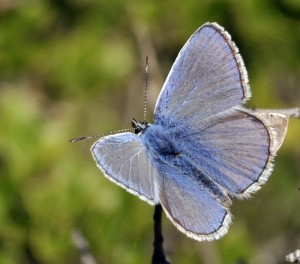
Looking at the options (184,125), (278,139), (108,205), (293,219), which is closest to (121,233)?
(108,205)

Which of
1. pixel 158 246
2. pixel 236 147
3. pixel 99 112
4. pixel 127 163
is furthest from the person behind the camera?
pixel 99 112

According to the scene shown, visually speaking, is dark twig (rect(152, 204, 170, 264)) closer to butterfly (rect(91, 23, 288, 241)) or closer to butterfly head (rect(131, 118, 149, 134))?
butterfly (rect(91, 23, 288, 241))

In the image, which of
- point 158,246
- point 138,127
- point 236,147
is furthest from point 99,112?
point 158,246

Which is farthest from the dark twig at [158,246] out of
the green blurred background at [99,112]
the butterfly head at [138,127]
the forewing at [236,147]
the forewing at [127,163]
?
the green blurred background at [99,112]

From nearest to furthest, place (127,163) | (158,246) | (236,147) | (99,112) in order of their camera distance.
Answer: (158,246)
(127,163)
(236,147)
(99,112)

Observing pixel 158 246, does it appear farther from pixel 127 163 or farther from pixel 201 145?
pixel 201 145

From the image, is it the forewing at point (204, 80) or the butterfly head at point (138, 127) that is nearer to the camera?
the forewing at point (204, 80)

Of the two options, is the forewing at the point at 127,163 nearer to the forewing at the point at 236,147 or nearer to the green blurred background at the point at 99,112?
the forewing at the point at 236,147
